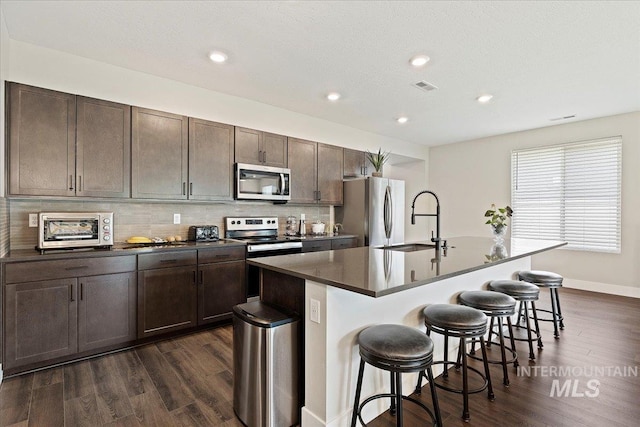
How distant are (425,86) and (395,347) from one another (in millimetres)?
2953

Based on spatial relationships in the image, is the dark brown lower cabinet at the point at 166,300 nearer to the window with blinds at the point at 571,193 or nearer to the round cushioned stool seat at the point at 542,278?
Answer: the round cushioned stool seat at the point at 542,278

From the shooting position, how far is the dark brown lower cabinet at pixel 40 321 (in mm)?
2285

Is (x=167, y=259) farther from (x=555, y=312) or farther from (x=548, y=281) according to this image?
(x=555, y=312)

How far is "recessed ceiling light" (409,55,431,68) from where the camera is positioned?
2818mm

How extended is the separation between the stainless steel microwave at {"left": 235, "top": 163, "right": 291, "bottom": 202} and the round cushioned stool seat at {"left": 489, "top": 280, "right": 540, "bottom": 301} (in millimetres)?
2596

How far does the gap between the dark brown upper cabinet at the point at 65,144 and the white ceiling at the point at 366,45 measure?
49 centimetres

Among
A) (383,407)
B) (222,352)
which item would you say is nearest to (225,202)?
(222,352)

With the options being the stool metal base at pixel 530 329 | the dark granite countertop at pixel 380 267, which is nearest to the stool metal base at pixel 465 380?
the dark granite countertop at pixel 380 267

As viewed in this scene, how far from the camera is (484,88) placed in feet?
11.6

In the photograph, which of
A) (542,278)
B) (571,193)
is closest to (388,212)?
(542,278)

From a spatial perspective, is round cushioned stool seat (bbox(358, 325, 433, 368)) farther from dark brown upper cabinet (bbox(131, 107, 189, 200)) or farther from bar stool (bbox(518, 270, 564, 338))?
dark brown upper cabinet (bbox(131, 107, 189, 200))

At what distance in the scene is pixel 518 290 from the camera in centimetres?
262

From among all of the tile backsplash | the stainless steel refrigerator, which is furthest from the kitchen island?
the stainless steel refrigerator

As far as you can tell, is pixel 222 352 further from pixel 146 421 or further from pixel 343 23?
pixel 343 23
